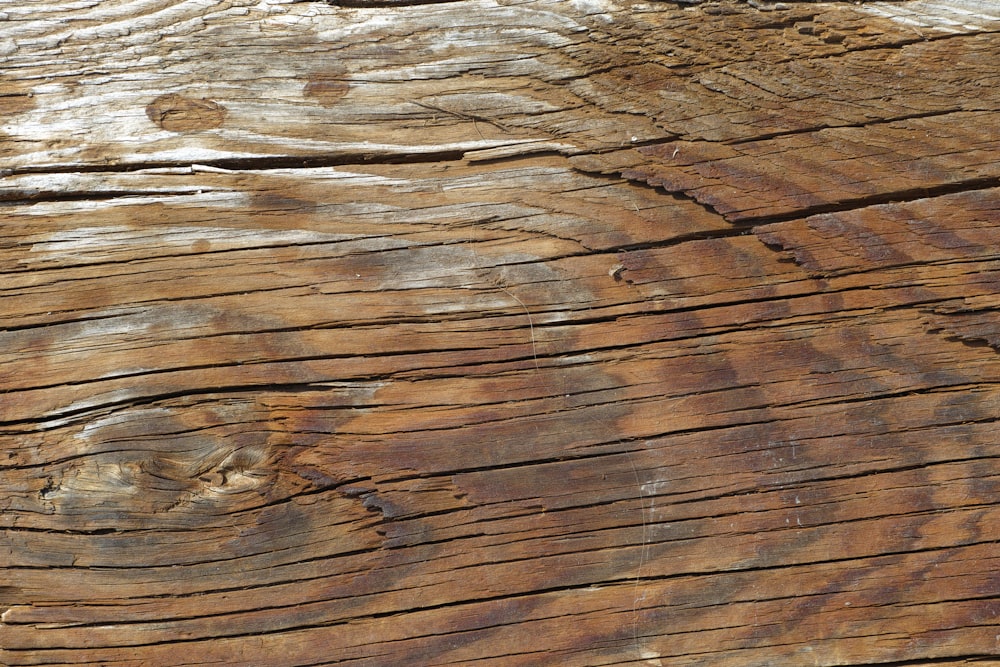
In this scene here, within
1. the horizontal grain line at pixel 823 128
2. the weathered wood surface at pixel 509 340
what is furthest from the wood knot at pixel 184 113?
the horizontal grain line at pixel 823 128

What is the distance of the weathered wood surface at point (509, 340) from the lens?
1.61 metres

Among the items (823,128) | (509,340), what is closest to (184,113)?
(509,340)

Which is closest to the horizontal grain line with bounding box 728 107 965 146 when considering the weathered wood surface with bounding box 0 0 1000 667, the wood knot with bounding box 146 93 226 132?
the weathered wood surface with bounding box 0 0 1000 667

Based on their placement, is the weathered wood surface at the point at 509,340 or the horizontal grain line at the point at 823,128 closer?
the weathered wood surface at the point at 509,340

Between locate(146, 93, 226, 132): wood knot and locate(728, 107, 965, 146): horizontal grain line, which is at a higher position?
locate(146, 93, 226, 132): wood knot

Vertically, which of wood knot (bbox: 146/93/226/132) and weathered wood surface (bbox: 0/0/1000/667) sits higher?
wood knot (bbox: 146/93/226/132)

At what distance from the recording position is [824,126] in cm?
175

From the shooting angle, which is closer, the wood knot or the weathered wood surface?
the weathered wood surface

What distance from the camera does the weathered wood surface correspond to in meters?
1.61

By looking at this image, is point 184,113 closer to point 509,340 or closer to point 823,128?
point 509,340

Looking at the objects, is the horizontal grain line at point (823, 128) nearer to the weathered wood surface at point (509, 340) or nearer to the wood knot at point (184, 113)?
the weathered wood surface at point (509, 340)

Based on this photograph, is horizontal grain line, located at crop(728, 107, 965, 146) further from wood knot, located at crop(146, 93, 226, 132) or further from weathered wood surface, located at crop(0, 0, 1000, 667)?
wood knot, located at crop(146, 93, 226, 132)

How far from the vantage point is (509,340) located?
1687 millimetres

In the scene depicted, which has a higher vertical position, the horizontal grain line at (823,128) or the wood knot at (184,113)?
the wood knot at (184,113)
